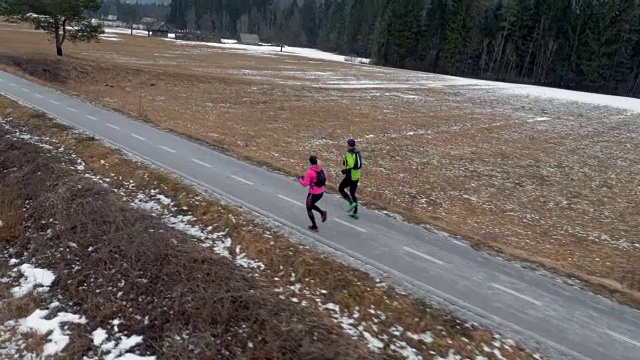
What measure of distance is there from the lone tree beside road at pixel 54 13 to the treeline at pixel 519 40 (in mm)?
66057

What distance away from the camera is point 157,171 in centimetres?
1359

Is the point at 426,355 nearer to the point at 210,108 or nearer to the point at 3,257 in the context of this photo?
the point at 3,257

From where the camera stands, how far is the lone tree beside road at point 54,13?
3510 centimetres

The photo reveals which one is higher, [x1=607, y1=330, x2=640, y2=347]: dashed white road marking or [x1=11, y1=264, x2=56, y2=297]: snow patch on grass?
[x1=607, y1=330, x2=640, y2=347]: dashed white road marking

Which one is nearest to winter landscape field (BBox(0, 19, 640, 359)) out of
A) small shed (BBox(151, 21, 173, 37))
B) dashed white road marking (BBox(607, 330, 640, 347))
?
dashed white road marking (BBox(607, 330, 640, 347))

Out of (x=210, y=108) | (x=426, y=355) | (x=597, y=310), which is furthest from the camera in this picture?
(x=210, y=108)

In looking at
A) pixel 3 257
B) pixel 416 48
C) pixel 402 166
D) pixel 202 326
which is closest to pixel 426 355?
pixel 202 326

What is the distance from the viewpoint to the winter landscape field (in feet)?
35.0

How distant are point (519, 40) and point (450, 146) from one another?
65708 millimetres

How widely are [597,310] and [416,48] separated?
89.2 m

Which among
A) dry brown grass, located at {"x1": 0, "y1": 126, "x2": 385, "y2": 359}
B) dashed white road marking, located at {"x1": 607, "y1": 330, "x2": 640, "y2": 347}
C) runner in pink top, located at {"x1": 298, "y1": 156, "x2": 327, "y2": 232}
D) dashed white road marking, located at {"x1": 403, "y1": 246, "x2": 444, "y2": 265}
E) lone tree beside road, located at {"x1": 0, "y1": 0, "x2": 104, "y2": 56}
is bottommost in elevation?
dry brown grass, located at {"x1": 0, "y1": 126, "x2": 385, "y2": 359}

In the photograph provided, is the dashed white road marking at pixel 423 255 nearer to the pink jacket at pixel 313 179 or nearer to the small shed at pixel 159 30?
the pink jacket at pixel 313 179

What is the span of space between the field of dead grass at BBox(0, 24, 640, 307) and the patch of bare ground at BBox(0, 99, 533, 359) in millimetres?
4159

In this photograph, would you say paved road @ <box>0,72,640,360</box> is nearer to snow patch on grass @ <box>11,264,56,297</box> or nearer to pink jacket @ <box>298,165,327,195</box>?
pink jacket @ <box>298,165,327,195</box>
